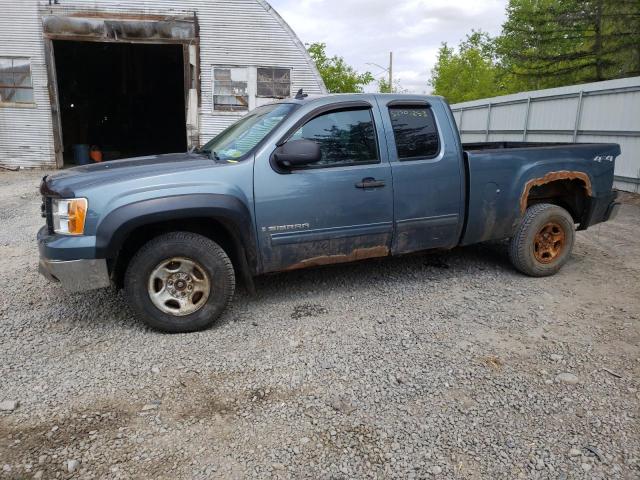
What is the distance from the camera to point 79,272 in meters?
3.34

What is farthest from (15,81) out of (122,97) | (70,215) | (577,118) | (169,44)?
(577,118)

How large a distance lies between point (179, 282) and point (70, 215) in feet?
2.97

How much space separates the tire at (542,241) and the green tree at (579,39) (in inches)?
707

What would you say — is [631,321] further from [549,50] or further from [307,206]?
[549,50]

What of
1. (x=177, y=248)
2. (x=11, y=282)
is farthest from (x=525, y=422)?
(x=11, y=282)

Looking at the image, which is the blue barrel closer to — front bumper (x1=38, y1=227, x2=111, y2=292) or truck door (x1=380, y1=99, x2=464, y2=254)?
front bumper (x1=38, y1=227, x2=111, y2=292)

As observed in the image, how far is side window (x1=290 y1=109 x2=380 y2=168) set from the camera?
395 centimetres

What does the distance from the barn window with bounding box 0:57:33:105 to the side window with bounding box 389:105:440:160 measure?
1462 cm

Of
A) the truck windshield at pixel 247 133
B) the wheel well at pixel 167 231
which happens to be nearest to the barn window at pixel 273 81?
the truck windshield at pixel 247 133

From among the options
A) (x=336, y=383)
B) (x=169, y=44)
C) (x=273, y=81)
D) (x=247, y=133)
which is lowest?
(x=336, y=383)

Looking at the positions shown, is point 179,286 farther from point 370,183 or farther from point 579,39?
point 579,39

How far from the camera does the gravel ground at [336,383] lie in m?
2.33

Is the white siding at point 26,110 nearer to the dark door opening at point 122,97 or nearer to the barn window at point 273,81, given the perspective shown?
the dark door opening at point 122,97

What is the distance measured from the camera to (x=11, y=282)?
478 cm
